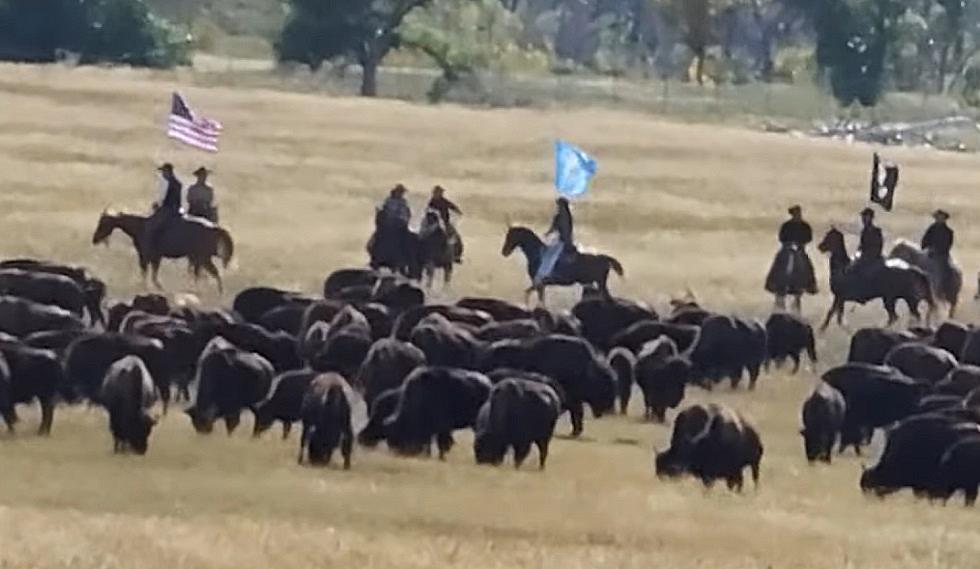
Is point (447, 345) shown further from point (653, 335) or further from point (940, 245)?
point (940, 245)

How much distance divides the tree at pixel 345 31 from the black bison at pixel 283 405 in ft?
201

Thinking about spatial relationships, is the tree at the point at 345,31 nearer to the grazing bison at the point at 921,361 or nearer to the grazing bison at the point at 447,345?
the grazing bison at the point at 921,361

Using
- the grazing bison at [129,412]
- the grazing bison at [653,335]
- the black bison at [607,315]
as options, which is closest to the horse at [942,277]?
the black bison at [607,315]

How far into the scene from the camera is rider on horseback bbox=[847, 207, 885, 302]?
131ft

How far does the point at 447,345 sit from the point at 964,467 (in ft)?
21.5

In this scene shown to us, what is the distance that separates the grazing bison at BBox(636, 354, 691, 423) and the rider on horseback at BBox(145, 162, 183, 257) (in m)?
12.7

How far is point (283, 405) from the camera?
26750 millimetres

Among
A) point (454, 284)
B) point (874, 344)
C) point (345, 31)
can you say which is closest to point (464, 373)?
point (874, 344)

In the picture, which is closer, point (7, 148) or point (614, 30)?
point (7, 148)

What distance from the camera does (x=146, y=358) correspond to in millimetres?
28125

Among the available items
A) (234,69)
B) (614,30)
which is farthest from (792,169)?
(614,30)

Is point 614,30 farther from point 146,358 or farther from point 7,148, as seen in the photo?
point 146,358

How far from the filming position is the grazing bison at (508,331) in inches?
1208

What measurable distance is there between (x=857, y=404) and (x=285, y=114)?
43.9 m
